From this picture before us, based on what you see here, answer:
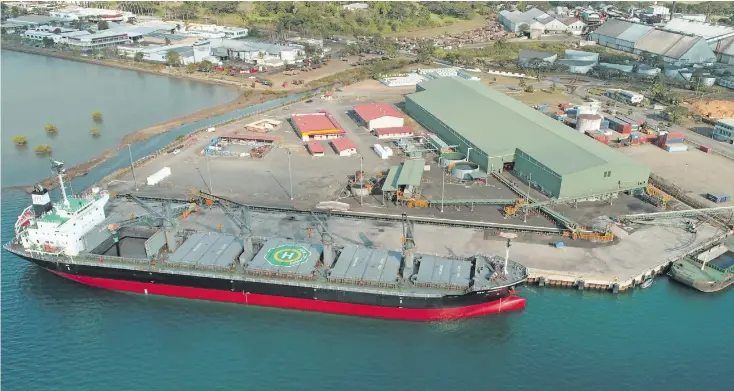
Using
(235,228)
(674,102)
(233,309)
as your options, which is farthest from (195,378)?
(674,102)

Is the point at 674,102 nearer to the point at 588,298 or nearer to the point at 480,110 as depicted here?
the point at 480,110

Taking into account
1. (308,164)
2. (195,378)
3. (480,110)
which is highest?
(480,110)

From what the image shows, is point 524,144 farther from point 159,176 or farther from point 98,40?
point 98,40

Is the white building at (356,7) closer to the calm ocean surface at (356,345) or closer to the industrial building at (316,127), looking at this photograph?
the industrial building at (316,127)

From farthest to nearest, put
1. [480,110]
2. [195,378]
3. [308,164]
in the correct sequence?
[480,110]
[308,164]
[195,378]

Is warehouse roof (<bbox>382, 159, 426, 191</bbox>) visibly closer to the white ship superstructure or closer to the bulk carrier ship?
the bulk carrier ship

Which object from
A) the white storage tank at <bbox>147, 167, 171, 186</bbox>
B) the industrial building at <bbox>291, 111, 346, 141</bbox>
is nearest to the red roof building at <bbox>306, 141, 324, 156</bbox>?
the industrial building at <bbox>291, 111, 346, 141</bbox>

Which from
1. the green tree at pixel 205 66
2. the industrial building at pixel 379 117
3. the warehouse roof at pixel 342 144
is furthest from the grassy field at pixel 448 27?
the warehouse roof at pixel 342 144
